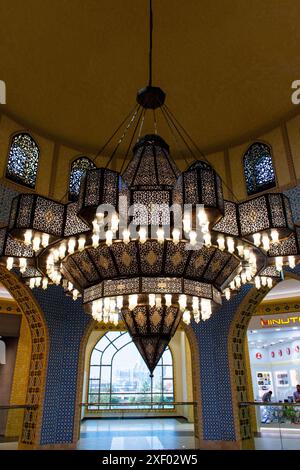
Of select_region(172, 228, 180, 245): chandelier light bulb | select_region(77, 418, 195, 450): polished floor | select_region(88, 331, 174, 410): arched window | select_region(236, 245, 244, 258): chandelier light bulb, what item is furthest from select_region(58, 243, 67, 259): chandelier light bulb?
select_region(88, 331, 174, 410): arched window

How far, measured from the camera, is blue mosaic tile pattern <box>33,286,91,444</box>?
754 cm

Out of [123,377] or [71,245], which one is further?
[123,377]

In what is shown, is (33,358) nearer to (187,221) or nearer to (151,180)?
(151,180)

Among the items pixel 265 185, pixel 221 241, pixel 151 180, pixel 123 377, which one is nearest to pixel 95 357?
pixel 123 377

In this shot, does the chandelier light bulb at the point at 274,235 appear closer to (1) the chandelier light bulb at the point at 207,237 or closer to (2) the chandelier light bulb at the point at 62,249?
(1) the chandelier light bulb at the point at 207,237

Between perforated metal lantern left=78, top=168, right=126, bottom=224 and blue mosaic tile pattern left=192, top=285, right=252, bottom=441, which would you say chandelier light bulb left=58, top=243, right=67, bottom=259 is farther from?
blue mosaic tile pattern left=192, top=285, right=252, bottom=441

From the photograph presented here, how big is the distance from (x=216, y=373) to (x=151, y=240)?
5.69m

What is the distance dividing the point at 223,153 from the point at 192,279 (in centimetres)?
555

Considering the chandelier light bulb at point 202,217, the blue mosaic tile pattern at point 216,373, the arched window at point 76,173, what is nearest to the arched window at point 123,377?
the blue mosaic tile pattern at point 216,373

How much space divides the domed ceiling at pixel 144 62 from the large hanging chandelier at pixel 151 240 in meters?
2.48

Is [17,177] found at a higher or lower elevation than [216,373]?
higher

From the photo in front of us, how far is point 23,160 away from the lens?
7.80m

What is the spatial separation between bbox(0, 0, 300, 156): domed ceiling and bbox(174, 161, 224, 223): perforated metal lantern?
3.57m

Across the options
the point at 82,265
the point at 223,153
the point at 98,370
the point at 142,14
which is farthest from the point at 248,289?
the point at 98,370
